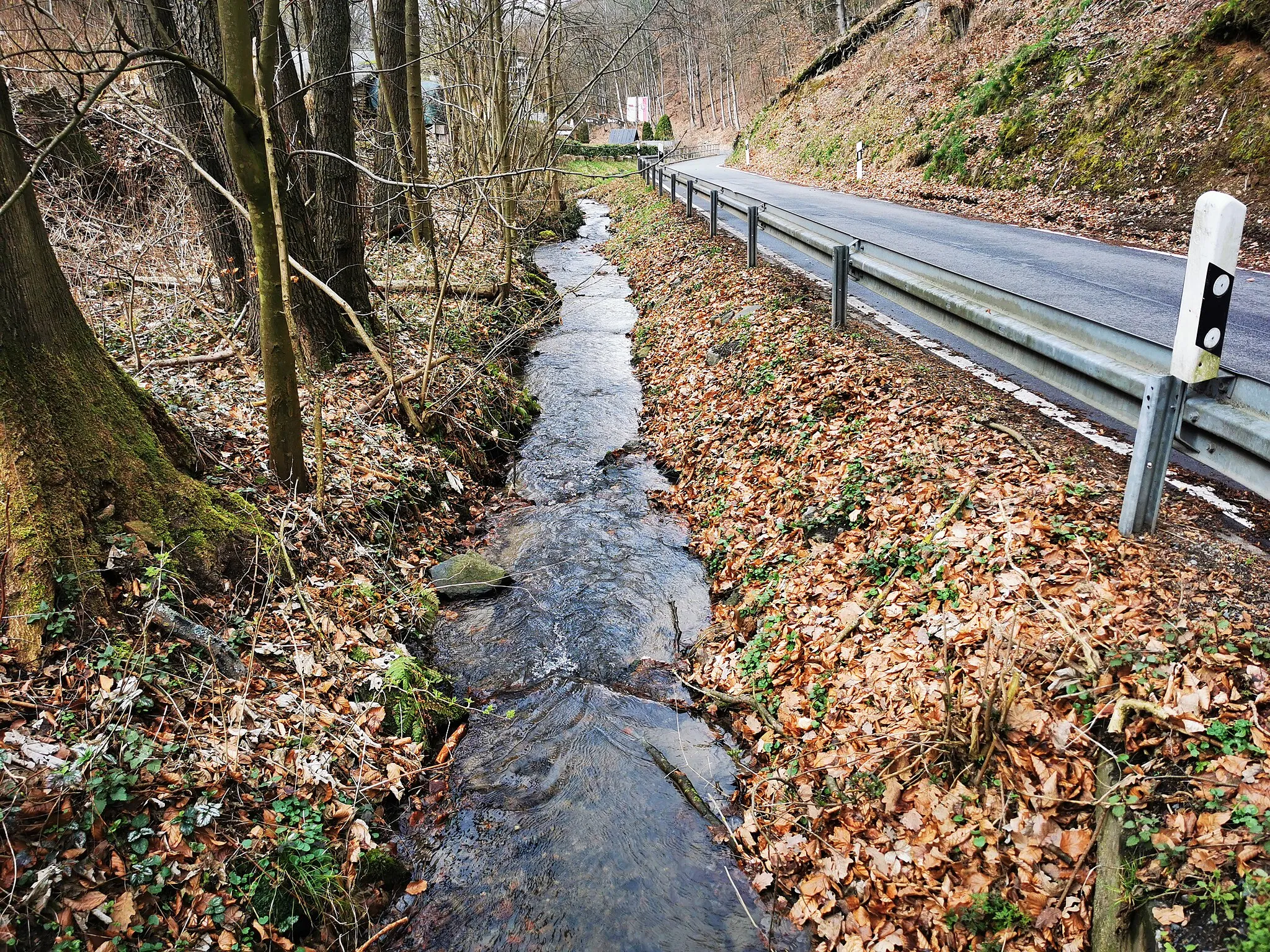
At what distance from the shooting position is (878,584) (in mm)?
4711

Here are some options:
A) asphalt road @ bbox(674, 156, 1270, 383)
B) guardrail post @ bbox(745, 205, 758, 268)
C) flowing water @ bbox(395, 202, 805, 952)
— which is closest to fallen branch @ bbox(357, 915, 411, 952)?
flowing water @ bbox(395, 202, 805, 952)

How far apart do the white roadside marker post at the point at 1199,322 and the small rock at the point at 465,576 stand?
4.74 m

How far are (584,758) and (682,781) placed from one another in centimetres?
64

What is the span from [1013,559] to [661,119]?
66359 millimetres

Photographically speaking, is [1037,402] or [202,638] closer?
[202,638]

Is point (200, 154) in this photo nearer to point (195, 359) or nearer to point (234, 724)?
point (195, 359)

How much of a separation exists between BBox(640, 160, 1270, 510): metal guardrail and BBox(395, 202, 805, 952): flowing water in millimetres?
2914

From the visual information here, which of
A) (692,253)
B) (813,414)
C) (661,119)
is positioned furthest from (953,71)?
(661,119)

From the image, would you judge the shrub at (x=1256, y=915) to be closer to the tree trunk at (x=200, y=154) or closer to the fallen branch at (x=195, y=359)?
the fallen branch at (x=195, y=359)

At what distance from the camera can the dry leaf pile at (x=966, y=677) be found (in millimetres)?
2920

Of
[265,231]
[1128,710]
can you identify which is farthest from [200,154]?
[1128,710]

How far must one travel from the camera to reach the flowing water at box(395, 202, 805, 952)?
142 inches

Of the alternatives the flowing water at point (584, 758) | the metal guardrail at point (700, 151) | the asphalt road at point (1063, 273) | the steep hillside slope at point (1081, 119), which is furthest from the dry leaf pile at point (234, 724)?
the metal guardrail at point (700, 151)

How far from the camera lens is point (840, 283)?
300 inches
